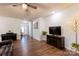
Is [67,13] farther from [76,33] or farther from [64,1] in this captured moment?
[64,1]

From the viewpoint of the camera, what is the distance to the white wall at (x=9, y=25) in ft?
30.4

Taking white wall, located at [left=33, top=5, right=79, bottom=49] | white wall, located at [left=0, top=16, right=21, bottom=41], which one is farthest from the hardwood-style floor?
white wall, located at [left=0, top=16, right=21, bottom=41]

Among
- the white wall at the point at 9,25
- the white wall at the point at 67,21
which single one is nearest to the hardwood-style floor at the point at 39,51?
the white wall at the point at 67,21

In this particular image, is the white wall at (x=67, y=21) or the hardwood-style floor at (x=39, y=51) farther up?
the white wall at (x=67, y=21)

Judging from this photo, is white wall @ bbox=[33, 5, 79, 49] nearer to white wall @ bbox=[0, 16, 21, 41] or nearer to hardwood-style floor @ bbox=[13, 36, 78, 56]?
hardwood-style floor @ bbox=[13, 36, 78, 56]

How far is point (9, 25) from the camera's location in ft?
31.0

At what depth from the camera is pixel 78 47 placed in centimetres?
388

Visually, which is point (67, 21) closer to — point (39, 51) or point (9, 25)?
point (39, 51)

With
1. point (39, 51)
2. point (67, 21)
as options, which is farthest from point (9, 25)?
point (67, 21)

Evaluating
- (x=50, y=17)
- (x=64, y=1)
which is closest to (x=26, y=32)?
(x=50, y=17)

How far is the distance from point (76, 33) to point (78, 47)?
2.67ft

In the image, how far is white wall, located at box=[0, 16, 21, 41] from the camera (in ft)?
30.4

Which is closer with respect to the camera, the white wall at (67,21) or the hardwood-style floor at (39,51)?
the hardwood-style floor at (39,51)

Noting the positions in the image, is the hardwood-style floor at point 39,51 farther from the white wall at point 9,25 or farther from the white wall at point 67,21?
the white wall at point 9,25
